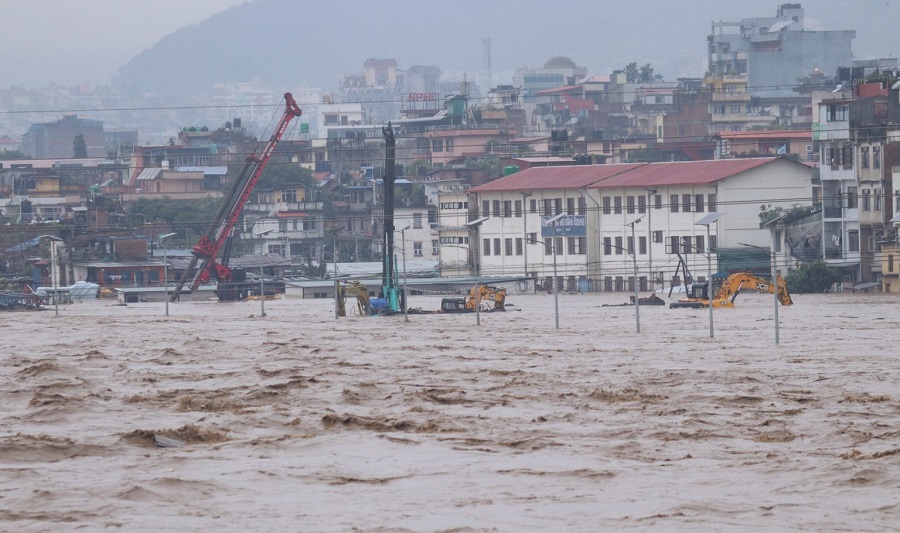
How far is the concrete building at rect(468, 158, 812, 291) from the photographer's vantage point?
78.7 meters

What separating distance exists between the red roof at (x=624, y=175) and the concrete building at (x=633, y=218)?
76 mm

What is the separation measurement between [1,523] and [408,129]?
117228mm

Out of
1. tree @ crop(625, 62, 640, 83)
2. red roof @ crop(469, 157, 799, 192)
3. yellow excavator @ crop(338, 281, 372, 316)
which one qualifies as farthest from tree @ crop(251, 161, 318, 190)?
tree @ crop(625, 62, 640, 83)

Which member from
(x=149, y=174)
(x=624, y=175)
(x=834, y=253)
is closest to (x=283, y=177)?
(x=149, y=174)

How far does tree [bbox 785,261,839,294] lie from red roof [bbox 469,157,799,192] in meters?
7.91

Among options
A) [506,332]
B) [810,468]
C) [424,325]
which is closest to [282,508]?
[810,468]

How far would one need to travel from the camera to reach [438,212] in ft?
314

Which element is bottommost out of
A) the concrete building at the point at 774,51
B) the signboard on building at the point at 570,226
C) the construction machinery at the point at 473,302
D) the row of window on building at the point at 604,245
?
the construction machinery at the point at 473,302

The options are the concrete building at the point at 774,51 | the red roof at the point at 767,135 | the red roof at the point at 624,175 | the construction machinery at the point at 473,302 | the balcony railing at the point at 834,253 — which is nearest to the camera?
the construction machinery at the point at 473,302

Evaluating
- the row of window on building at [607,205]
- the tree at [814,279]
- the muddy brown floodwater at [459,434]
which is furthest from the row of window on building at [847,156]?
the muddy brown floodwater at [459,434]

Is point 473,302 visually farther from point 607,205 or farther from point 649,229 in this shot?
point 607,205

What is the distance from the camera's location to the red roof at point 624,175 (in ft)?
262

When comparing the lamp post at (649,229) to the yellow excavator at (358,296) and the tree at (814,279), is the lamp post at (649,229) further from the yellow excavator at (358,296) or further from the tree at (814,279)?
the yellow excavator at (358,296)

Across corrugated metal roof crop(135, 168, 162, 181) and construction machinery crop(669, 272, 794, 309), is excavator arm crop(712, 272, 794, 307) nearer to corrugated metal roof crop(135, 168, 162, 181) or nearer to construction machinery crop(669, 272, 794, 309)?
construction machinery crop(669, 272, 794, 309)
